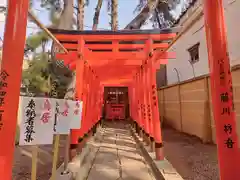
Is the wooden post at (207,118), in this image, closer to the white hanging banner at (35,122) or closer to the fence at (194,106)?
the fence at (194,106)

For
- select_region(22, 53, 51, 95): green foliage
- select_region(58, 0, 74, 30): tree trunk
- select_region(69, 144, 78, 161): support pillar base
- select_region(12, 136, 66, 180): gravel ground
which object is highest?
select_region(58, 0, 74, 30): tree trunk

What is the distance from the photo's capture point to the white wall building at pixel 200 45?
5.74m

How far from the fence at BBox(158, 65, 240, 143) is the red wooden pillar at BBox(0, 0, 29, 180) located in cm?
389

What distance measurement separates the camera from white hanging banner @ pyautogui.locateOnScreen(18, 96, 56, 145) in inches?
64.9

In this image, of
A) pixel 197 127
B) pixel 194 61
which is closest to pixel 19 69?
pixel 197 127

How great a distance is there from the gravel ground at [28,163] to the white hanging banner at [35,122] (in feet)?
5.39

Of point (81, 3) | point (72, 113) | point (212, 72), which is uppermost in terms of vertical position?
point (81, 3)

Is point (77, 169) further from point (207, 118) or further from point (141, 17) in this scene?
point (141, 17)

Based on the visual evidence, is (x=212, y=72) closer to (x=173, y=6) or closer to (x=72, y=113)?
(x=72, y=113)

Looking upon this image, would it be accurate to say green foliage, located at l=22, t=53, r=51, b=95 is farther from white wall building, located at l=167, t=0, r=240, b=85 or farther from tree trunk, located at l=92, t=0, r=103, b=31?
white wall building, located at l=167, t=0, r=240, b=85

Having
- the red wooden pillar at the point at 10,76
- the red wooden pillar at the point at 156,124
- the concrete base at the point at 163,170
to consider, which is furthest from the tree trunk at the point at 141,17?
the red wooden pillar at the point at 10,76

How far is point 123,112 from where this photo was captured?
493 inches

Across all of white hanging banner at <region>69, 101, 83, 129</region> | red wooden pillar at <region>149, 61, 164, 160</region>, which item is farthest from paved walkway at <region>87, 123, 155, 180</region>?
white hanging banner at <region>69, 101, 83, 129</region>

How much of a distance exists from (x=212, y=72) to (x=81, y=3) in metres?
8.77
